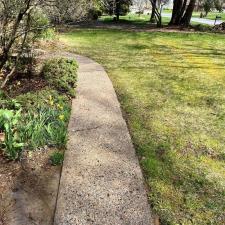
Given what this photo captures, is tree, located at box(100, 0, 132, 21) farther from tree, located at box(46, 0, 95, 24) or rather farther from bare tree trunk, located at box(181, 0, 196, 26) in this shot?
bare tree trunk, located at box(181, 0, 196, 26)

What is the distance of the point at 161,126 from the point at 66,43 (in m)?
9.89

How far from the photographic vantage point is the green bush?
7.40 metres

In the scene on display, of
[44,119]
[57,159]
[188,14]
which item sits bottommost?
[57,159]

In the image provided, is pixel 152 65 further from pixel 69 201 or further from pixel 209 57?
pixel 69 201

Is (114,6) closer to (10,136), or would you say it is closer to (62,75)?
(62,75)

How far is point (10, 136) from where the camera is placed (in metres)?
4.71

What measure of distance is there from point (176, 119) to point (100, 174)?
8.55 feet

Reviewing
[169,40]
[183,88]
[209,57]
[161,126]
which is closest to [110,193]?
[161,126]

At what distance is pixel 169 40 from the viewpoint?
54.1 feet

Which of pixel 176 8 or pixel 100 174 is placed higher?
pixel 176 8

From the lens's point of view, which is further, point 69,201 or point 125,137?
point 125,137

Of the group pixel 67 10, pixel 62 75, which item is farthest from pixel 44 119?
pixel 67 10

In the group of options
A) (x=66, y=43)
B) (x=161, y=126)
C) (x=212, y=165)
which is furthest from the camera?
(x=66, y=43)

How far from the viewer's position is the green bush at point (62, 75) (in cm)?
740
